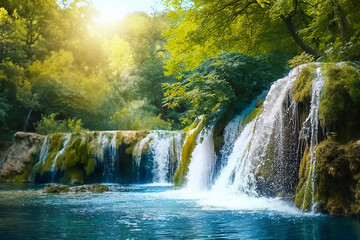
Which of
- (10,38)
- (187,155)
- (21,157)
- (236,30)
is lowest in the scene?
(187,155)

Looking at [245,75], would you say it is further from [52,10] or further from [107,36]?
[107,36]

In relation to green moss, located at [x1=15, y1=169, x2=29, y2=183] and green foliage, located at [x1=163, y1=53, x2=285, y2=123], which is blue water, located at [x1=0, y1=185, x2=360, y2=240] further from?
green moss, located at [x1=15, y1=169, x2=29, y2=183]

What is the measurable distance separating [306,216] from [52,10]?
30737 millimetres

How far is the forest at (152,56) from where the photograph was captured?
42.4 ft

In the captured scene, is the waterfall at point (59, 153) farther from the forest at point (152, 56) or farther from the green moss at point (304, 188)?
the green moss at point (304, 188)

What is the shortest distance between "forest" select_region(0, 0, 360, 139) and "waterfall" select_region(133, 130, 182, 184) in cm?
131

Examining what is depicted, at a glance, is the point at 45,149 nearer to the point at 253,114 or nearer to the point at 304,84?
the point at 253,114

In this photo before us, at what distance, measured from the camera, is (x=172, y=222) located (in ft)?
21.7

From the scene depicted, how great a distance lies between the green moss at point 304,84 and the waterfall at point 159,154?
11.3 m

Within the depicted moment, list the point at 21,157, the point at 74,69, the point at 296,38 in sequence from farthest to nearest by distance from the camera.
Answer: the point at 74,69 < the point at 21,157 < the point at 296,38

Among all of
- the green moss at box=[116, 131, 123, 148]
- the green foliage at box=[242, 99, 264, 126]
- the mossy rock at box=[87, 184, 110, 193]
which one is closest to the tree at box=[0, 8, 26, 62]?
the green moss at box=[116, 131, 123, 148]

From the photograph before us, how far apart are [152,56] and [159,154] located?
19.1 metres

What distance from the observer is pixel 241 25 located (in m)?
15.3

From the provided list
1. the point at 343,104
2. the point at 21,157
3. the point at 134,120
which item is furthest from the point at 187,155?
the point at 134,120
